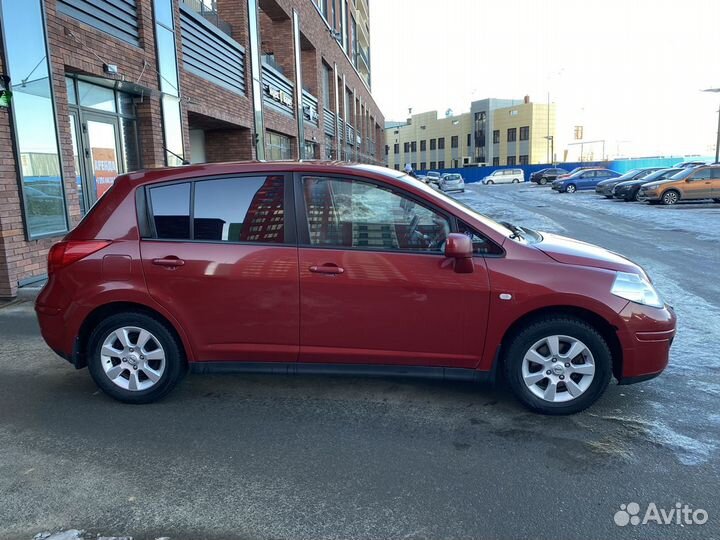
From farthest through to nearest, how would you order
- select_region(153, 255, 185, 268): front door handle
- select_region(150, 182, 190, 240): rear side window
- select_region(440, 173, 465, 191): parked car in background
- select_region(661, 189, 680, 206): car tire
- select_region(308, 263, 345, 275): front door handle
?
select_region(440, 173, 465, 191): parked car in background, select_region(661, 189, 680, 206): car tire, select_region(150, 182, 190, 240): rear side window, select_region(153, 255, 185, 268): front door handle, select_region(308, 263, 345, 275): front door handle

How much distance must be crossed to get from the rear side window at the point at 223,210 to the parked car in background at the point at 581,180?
39.2 m

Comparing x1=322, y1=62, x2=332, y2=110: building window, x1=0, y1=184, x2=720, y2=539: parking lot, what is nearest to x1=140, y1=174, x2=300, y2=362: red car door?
x1=0, y1=184, x2=720, y2=539: parking lot

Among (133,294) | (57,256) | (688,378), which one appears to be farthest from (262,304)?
(688,378)

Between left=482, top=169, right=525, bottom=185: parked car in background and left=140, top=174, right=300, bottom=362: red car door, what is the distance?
6128cm

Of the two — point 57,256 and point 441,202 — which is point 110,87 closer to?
point 57,256

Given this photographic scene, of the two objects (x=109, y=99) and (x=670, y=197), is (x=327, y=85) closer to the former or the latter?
(x=670, y=197)

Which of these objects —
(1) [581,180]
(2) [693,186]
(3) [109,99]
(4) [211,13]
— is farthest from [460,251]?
(1) [581,180]

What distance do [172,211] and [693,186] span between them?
2542 cm

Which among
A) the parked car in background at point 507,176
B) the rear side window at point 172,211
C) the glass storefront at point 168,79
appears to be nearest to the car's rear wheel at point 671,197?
the glass storefront at point 168,79

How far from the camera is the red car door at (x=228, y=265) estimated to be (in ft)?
12.8

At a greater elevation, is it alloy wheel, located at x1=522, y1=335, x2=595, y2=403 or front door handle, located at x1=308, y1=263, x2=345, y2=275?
front door handle, located at x1=308, y1=263, x2=345, y2=275

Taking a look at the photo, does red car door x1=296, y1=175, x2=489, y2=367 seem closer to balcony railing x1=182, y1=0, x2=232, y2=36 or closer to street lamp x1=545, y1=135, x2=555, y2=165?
balcony railing x1=182, y1=0, x2=232, y2=36

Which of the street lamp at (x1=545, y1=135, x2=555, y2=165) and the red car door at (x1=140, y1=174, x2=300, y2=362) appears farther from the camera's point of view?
the street lamp at (x1=545, y1=135, x2=555, y2=165)

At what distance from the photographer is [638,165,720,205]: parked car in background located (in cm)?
2367
